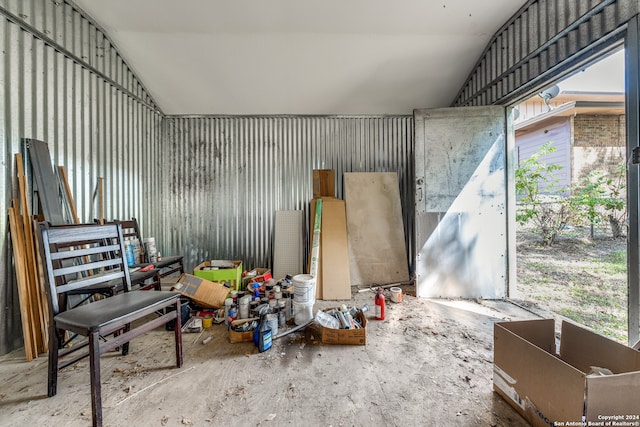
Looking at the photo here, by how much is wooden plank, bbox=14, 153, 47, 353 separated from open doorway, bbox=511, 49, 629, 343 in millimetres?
4938

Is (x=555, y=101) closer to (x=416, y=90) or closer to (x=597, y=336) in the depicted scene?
(x=416, y=90)

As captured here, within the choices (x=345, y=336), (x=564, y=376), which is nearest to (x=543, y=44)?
(x=564, y=376)

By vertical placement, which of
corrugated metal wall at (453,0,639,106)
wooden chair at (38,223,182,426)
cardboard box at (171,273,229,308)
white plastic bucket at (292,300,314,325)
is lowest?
white plastic bucket at (292,300,314,325)

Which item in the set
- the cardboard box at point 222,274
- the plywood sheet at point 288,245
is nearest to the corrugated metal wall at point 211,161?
the plywood sheet at point 288,245

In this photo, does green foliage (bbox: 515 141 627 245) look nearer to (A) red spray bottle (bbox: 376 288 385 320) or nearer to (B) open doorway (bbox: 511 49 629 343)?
(B) open doorway (bbox: 511 49 629 343)

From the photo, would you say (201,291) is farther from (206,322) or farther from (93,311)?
(93,311)

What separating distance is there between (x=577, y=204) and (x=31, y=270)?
717 centimetres

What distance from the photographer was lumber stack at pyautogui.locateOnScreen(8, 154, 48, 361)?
6.23 feet

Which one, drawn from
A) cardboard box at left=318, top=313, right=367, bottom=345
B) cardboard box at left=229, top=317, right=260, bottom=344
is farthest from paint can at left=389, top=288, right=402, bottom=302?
cardboard box at left=229, top=317, right=260, bottom=344

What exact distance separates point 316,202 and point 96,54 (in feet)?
10.2

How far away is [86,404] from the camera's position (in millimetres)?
1446

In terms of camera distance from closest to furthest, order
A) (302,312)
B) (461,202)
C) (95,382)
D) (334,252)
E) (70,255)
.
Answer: (95,382) → (70,255) → (302,312) → (461,202) → (334,252)

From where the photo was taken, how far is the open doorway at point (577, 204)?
2.95m

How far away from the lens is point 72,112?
7.99 ft
